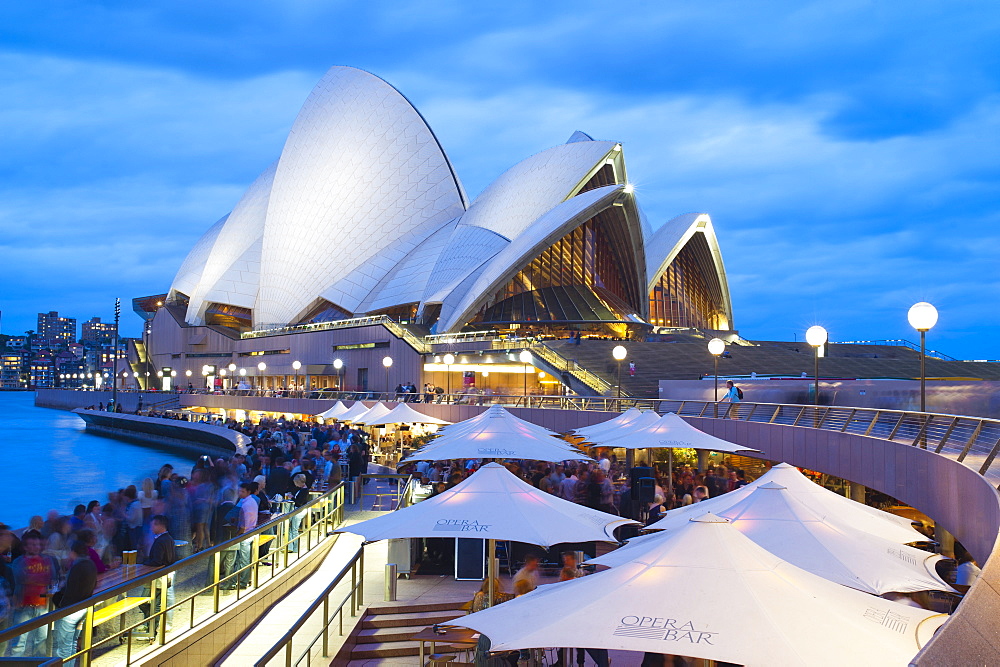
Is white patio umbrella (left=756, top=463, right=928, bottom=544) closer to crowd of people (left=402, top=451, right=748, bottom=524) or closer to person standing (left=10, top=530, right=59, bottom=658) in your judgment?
crowd of people (left=402, top=451, right=748, bottom=524)

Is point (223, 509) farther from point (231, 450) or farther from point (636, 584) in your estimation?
point (231, 450)

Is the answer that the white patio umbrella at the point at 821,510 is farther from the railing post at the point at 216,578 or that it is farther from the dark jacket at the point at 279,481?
the dark jacket at the point at 279,481

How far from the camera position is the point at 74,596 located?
6.63 metres

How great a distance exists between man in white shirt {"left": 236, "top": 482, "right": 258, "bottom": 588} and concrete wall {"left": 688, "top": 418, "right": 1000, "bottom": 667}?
255 inches

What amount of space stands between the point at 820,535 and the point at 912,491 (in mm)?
3758

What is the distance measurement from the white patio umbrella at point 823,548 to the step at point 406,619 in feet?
10.7

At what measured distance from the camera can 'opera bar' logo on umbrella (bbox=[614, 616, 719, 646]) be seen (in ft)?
12.9

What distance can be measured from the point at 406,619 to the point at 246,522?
2.18 metres

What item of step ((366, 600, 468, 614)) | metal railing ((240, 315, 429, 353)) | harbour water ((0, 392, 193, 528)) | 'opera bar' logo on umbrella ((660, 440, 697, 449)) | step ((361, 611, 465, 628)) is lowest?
harbour water ((0, 392, 193, 528))

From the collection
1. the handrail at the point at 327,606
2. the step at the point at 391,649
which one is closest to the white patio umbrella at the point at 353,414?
the handrail at the point at 327,606

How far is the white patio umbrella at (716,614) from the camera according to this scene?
379 centimetres

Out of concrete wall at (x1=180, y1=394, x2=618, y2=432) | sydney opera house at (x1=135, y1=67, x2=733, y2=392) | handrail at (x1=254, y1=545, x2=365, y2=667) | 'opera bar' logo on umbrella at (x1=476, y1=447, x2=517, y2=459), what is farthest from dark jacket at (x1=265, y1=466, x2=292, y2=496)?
sydney opera house at (x1=135, y1=67, x2=733, y2=392)

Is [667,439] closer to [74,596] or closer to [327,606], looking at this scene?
[327,606]

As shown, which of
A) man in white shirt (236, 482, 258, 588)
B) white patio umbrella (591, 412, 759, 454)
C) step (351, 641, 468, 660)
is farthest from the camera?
white patio umbrella (591, 412, 759, 454)
